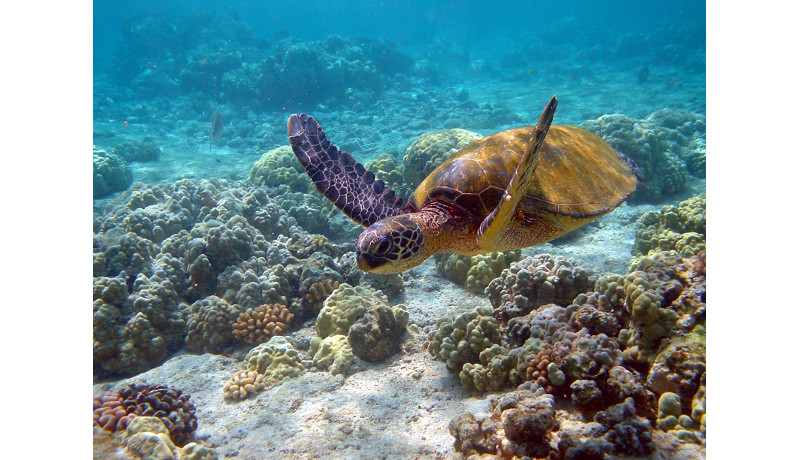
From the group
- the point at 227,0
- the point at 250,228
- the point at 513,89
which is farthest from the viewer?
the point at 227,0

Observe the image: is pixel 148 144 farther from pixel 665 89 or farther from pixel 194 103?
pixel 665 89

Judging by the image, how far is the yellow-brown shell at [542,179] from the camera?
2.92 metres

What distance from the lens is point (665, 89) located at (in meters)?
16.8

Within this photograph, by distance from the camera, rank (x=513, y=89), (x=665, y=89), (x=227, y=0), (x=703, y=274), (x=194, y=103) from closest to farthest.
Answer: (x=703, y=274)
(x=665, y=89)
(x=194, y=103)
(x=513, y=89)
(x=227, y=0)

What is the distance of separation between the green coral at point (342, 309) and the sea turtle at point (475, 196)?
1249mm

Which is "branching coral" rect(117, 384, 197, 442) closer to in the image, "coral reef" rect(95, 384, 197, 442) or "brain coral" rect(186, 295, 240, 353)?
"coral reef" rect(95, 384, 197, 442)

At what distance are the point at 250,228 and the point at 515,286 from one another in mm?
4005

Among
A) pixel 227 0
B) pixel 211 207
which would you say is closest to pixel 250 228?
pixel 211 207

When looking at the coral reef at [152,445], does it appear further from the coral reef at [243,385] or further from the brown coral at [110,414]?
the coral reef at [243,385]

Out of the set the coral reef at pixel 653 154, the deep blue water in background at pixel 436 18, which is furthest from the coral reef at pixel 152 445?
the deep blue water in background at pixel 436 18

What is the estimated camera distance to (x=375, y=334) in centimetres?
354

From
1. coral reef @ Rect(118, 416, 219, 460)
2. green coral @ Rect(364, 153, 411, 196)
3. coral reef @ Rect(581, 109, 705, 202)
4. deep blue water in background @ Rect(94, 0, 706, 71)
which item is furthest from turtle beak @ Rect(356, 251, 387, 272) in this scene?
deep blue water in background @ Rect(94, 0, 706, 71)

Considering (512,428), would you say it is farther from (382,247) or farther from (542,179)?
(542,179)

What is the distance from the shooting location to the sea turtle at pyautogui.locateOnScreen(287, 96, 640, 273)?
2.59 metres
